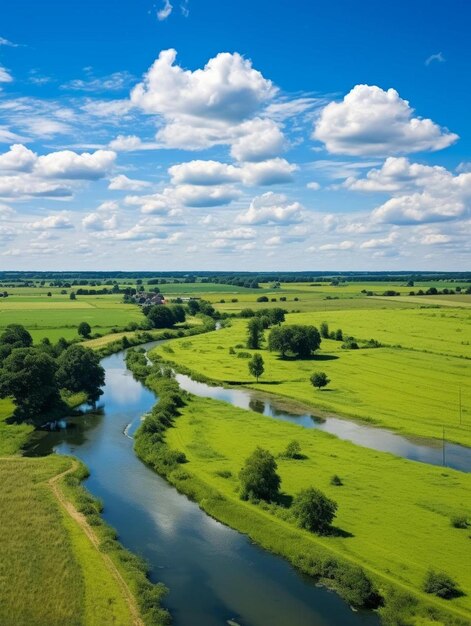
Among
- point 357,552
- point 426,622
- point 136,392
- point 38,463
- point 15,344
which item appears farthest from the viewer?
point 15,344

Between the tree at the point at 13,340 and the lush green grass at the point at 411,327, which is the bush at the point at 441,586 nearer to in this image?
the tree at the point at 13,340

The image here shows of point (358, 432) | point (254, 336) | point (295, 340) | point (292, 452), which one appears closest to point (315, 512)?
point (292, 452)

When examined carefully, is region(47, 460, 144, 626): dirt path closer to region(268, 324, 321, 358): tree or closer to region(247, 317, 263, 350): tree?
region(268, 324, 321, 358): tree

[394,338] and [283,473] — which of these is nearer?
[283,473]

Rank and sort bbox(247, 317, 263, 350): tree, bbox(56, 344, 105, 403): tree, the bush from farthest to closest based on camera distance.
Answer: bbox(247, 317, 263, 350): tree
bbox(56, 344, 105, 403): tree
the bush

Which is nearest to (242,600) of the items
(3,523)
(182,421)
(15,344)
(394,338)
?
(3,523)

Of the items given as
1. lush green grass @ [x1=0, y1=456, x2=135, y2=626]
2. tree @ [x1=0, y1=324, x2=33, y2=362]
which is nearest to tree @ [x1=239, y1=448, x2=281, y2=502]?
lush green grass @ [x1=0, y1=456, x2=135, y2=626]

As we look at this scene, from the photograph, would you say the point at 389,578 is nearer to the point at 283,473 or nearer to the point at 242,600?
the point at 242,600
